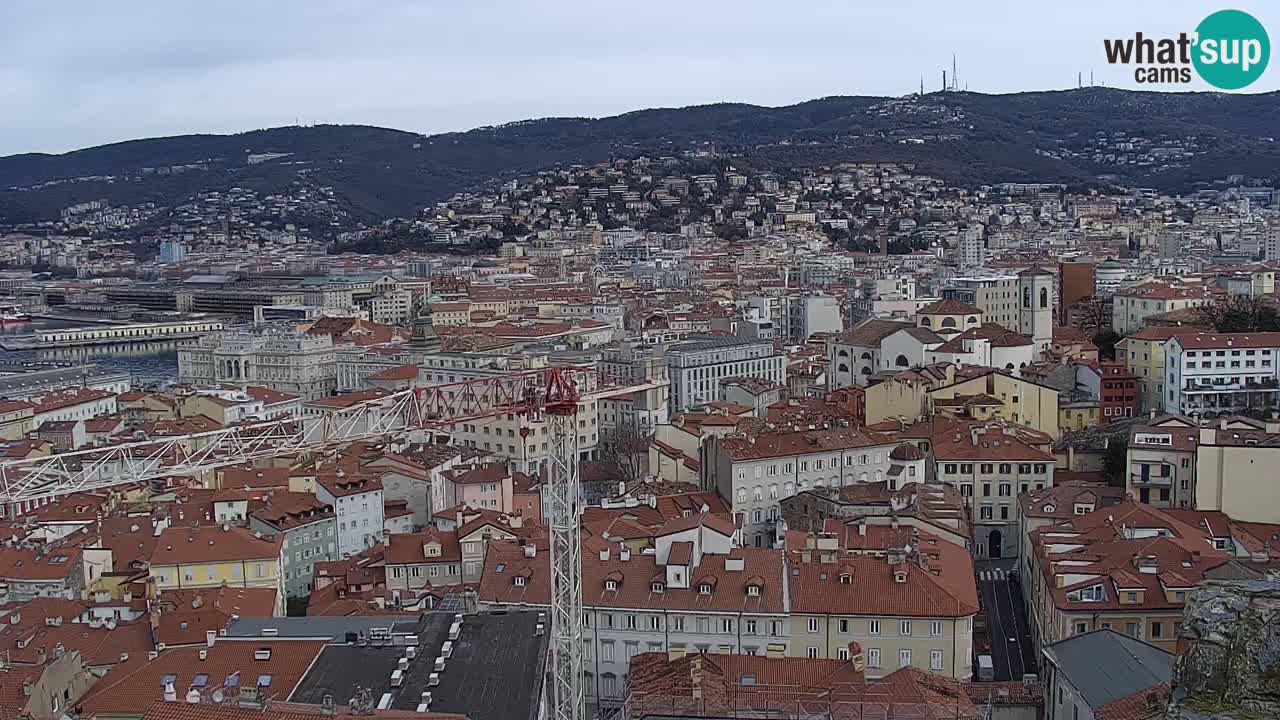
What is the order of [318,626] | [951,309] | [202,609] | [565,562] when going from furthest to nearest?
1. [951,309]
2. [202,609]
3. [318,626]
4. [565,562]

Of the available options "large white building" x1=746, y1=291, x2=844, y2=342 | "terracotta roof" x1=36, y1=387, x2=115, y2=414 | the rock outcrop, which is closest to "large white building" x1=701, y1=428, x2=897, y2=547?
the rock outcrop

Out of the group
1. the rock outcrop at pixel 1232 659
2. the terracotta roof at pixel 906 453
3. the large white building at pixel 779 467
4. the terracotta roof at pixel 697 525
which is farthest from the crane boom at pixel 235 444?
Result: the rock outcrop at pixel 1232 659

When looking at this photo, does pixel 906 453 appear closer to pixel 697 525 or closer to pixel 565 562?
pixel 697 525

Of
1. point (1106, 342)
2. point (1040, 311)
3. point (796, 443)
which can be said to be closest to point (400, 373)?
point (1040, 311)

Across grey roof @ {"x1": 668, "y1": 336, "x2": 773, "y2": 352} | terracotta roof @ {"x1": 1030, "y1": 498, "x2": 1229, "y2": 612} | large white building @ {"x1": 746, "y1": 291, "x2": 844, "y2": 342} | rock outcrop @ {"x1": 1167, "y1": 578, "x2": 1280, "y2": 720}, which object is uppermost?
rock outcrop @ {"x1": 1167, "y1": 578, "x2": 1280, "y2": 720}

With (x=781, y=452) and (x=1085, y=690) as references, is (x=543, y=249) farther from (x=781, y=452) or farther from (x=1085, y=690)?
(x=1085, y=690)

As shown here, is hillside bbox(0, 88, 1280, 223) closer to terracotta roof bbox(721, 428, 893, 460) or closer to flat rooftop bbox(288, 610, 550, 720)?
terracotta roof bbox(721, 428, 893, 460)
